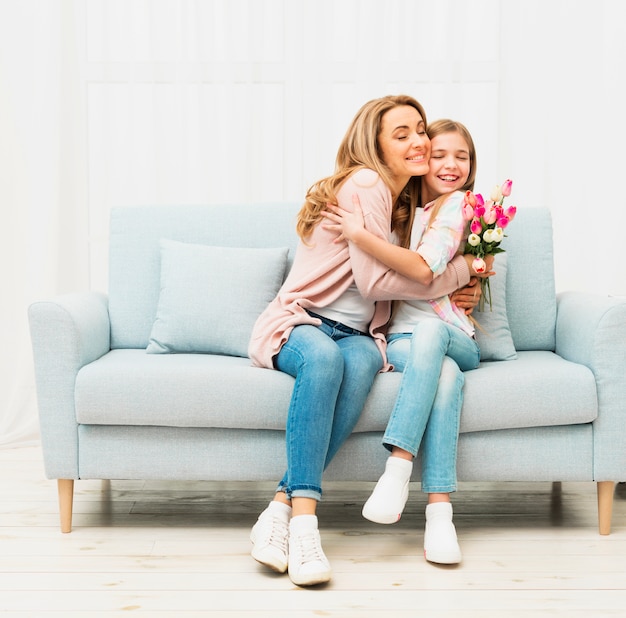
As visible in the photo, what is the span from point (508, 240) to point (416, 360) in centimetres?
77

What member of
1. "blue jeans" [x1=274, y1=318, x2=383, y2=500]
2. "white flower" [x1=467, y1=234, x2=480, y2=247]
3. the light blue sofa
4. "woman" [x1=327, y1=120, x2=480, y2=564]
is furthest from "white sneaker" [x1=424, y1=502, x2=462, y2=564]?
"white flower" [x1=467, y1=234, x2=480, y2=247]

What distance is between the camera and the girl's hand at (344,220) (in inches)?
80.2

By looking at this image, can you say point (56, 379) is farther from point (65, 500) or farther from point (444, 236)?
point (444, 236)

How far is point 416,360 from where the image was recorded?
194cm

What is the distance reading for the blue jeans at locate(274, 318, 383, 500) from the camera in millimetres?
1828

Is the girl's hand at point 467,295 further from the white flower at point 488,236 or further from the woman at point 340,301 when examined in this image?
the white flower at point 488,236

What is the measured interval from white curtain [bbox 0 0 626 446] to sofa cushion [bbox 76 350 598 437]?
1284 mm

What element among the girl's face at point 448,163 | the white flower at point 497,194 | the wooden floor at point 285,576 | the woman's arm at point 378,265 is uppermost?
the girl's face at point 448,163

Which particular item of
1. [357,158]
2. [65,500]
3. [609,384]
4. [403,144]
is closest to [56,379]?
[65,500]

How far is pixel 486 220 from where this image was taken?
80.9 inches

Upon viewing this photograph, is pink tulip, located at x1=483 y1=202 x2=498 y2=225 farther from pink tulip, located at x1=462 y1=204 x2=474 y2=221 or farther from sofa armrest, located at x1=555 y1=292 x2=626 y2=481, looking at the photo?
sofa armrest, located at x1=555 y1=292 x2=626 y2=481

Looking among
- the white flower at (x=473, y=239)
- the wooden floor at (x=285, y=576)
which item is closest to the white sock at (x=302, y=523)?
the wooden floor at (x=285, y=576)

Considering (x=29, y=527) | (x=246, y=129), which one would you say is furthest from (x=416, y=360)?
(x=246, y=129)

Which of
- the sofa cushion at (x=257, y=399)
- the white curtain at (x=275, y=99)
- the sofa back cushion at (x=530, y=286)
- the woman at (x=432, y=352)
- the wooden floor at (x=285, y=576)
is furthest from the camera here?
the white curtain at (x=275, y=99)
